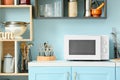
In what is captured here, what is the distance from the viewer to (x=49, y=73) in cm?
279

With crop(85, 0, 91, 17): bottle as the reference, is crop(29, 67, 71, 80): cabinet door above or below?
below

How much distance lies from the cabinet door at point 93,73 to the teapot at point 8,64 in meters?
0.71

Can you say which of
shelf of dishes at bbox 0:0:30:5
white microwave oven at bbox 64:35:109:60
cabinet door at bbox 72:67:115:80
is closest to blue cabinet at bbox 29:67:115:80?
cabinet door at bbox 72:67:115:80

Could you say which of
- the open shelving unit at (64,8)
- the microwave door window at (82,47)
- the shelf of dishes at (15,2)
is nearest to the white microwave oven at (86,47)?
the microwave door window at (82,47)

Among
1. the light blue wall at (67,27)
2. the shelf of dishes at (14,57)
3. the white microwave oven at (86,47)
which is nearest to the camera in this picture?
the white microwave oven at (86,47)

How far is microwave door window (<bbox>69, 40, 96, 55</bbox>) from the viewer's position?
115 inches

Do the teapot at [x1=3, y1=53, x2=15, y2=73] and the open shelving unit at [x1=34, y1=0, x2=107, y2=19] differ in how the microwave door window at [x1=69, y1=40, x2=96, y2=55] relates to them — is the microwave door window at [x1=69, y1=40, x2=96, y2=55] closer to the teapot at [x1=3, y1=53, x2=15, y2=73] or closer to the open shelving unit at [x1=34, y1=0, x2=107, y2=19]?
the open shelving unit at [x1=34, y1=0, x2=107, y2=19]

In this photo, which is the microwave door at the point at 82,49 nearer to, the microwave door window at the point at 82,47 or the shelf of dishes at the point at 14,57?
the microwave door window at the point at 82,47

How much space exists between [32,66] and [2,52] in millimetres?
527

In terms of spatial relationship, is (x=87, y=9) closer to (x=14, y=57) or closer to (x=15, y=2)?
(x=15, y=2)

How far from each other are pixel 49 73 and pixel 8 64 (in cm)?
53

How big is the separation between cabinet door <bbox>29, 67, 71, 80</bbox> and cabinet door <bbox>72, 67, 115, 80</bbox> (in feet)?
0.26

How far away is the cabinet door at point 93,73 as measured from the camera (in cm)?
276

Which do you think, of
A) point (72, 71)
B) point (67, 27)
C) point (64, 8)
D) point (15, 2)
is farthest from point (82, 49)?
point (15, 2)
